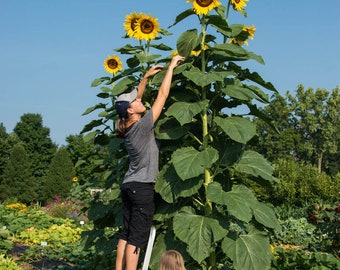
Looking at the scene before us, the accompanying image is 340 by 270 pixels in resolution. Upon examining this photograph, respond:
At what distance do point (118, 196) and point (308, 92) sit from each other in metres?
52.5

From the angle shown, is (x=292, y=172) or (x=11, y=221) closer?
(x=11, y=221)

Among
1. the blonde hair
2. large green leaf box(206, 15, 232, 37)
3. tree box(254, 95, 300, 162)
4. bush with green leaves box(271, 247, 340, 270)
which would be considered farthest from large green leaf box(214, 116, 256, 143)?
tree box(254, 95, 300, 162)

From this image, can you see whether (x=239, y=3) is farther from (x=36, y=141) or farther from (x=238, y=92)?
(x=36, y=141)

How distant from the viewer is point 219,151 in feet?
12.9

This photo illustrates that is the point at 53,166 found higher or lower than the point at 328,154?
lower

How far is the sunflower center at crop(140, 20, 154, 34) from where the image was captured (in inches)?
179

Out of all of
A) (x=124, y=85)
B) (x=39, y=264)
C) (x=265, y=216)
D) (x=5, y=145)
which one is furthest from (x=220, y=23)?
(x=5, y=145)

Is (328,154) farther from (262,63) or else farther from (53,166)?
(262,63)

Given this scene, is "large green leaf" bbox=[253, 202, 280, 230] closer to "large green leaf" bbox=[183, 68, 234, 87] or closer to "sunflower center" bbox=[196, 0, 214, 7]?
"large green leaf" bbox=[183, 68, 234, 87]

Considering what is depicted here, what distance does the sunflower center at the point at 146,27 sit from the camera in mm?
4535

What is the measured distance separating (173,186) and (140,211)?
311mm

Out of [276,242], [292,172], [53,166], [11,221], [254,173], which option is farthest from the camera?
[53,166]

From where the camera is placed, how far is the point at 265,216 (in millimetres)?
3916

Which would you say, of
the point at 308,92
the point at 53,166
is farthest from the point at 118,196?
the point at 308,92
